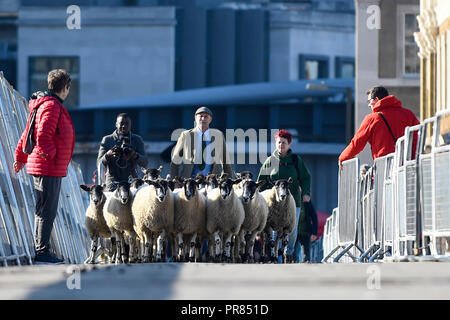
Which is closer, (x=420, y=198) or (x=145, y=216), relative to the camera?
(x=420, y=198)

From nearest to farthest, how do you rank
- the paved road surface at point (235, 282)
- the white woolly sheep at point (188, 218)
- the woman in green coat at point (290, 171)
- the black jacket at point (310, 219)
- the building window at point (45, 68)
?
the paved road surface at point (235, 282) → the white woolly sheep at point (188, 218) → the woman in green coat at point (290, 171) → the black jacket at point (310, 219) → the building window at point (45, 68)

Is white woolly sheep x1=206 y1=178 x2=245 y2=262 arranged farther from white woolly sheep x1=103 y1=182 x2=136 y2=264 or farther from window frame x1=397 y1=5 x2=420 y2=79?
window frame x1=397 y1=5 x2=420 y2=79

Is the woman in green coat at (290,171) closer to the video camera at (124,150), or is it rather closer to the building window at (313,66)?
the video camera at (124,150)

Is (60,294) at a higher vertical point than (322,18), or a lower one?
lower

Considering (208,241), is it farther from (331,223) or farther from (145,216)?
(331,223)

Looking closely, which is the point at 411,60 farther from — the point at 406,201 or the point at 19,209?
the point at 406,201

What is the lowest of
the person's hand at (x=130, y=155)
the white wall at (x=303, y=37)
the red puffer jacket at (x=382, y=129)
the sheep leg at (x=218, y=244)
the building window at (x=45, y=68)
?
the sheep leg at (x=218, y=244)

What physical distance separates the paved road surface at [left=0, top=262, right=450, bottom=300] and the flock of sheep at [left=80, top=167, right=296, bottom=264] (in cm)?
615

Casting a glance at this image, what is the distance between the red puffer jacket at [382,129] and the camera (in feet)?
61.4

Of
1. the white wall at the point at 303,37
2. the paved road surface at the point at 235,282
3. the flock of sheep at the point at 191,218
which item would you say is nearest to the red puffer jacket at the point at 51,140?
the flock of sheep at the point at 191,218

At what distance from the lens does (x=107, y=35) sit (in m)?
96.4
